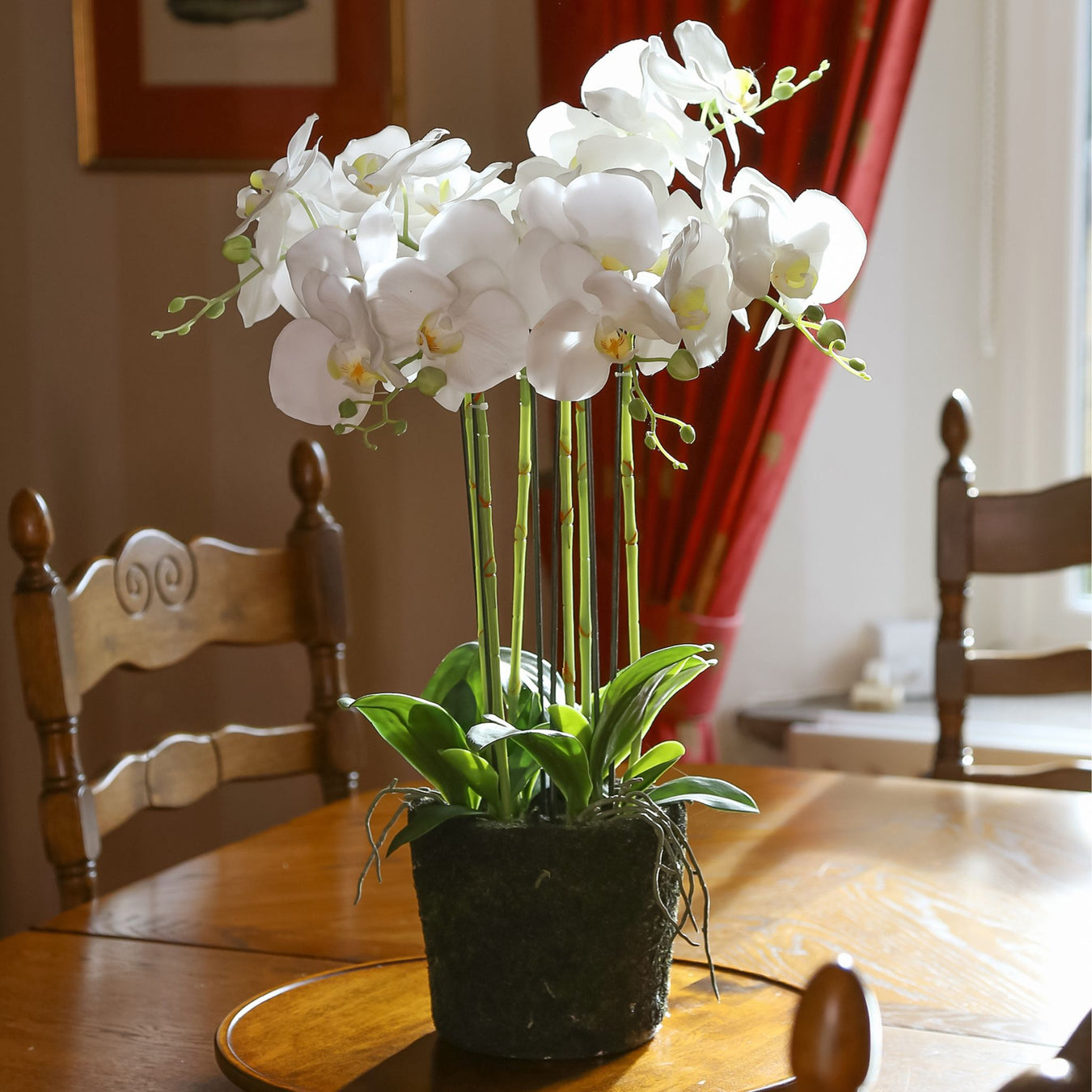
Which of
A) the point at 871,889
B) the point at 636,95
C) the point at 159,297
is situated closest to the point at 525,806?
the point at 636,95

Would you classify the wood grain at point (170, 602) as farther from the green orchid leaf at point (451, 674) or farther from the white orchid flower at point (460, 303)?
the white orchid flower at point (460, 303)

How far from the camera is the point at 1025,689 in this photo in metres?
1.60

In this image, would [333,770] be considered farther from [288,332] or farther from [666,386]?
[288,332]

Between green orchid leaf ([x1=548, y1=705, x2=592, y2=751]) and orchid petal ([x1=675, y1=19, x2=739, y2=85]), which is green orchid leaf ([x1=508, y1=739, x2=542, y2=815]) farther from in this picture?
orchid petal ([x1=675, y1=19, x2=739, y2=85])

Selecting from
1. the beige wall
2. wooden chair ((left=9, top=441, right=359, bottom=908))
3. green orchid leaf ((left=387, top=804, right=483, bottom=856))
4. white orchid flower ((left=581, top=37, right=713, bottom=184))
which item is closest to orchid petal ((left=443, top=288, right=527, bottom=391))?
white orchid flower ((left=581, top=37, right=713, bottom=184))

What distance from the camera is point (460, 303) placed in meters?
0.57

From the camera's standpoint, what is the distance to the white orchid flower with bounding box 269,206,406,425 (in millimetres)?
577

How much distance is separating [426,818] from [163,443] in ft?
5.30

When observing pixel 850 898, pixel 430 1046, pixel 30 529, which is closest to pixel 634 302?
pixel 430 1046

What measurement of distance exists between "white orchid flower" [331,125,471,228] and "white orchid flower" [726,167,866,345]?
5.3 inches

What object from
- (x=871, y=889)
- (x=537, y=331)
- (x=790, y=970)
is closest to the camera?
(x=537, y=331)

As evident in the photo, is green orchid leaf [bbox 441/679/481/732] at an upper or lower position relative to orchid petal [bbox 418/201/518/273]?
lower

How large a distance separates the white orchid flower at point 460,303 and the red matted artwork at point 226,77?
1526 mm

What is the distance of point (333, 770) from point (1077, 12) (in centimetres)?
167
